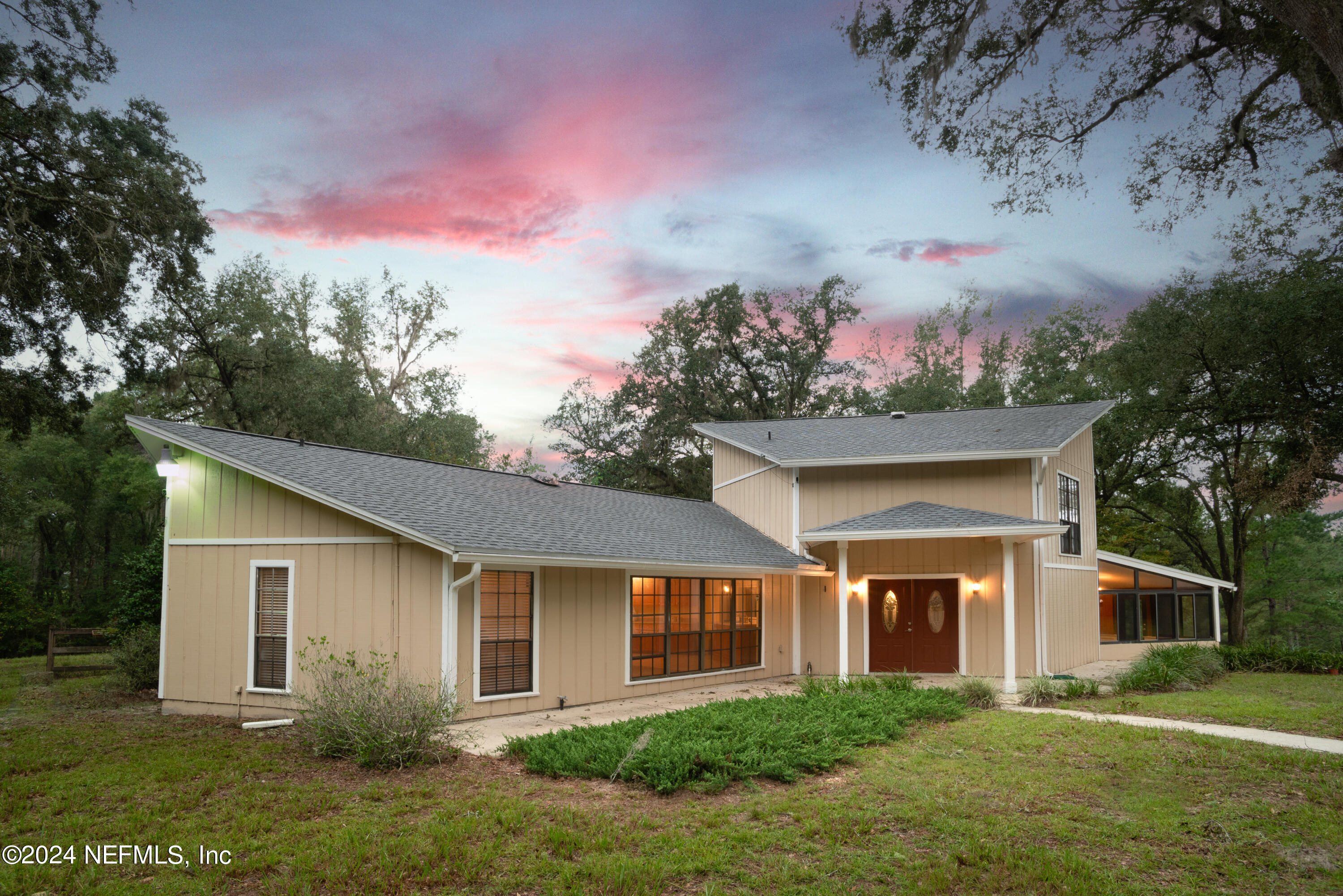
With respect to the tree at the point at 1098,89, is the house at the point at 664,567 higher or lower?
lower

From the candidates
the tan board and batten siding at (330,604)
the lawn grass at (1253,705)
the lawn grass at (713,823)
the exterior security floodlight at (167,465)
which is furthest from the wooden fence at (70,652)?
the lawn grass at (1253,705)

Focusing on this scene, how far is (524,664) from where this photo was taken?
447 inches

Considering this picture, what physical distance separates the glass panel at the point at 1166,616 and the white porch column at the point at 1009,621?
907cm

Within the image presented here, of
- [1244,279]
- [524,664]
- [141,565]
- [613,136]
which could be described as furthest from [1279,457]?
[141,565]

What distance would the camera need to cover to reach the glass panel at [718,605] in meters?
14.9

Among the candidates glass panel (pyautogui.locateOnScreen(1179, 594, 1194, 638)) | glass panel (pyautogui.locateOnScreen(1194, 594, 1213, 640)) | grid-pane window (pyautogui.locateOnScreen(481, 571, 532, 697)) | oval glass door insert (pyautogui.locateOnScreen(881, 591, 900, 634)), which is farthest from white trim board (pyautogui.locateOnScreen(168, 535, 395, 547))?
glass panel (pyautogui.locateOnScreen(1194, 594, 1213, 640))

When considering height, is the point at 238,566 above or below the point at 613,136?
below

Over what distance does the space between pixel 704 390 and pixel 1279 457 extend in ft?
61.6

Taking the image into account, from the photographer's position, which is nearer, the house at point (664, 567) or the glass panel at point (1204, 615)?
the house at point (664, 567)

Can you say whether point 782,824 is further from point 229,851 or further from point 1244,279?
point 1244,279

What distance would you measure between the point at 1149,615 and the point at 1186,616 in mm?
1459

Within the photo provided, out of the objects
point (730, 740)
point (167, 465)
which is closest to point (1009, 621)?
point (730, 740)

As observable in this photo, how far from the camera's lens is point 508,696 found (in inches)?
432

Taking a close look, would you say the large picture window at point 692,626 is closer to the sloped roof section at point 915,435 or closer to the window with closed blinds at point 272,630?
the sloped roof section at point 915,435
